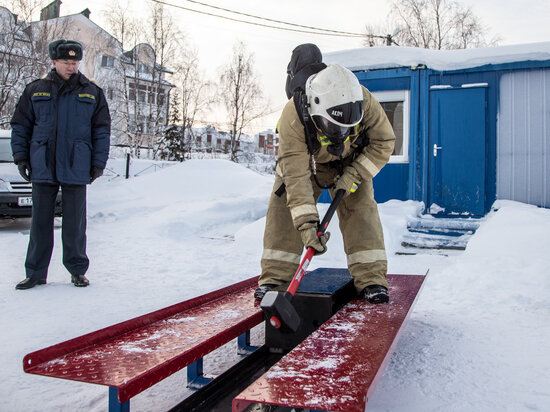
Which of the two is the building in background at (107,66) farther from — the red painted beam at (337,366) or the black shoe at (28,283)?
the red painted beam at (337,366)

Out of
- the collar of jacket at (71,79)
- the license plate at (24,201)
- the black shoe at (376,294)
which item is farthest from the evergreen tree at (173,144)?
the black shoe at (376,294)

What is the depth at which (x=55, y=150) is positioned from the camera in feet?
12.7

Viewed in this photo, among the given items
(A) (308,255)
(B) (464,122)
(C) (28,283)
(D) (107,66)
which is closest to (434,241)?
(B) (464,122)

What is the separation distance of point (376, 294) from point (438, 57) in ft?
19.7

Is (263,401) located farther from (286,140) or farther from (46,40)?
(46,40)

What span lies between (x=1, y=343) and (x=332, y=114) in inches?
91.9

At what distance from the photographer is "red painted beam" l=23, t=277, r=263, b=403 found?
1665mm

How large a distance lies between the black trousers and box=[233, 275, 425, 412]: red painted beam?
8.07 ft

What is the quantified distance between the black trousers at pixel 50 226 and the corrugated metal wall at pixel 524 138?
20.3ft

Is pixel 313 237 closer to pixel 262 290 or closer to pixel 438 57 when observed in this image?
pixel 262 290

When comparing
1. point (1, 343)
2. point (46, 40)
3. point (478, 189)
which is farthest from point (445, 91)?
point (46, 40)

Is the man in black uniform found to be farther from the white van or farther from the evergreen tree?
the evergreen tree

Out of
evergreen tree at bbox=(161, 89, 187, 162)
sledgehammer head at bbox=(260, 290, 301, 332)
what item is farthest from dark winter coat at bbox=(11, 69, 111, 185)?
evergreen tree at bbox=(161, 89, 187, 162)

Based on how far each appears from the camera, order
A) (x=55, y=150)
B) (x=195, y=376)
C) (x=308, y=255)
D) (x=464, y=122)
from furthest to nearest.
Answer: (x=464, y=122) → (x=55, y=150) → (x=308, y=255) → (x=195, y=376)
